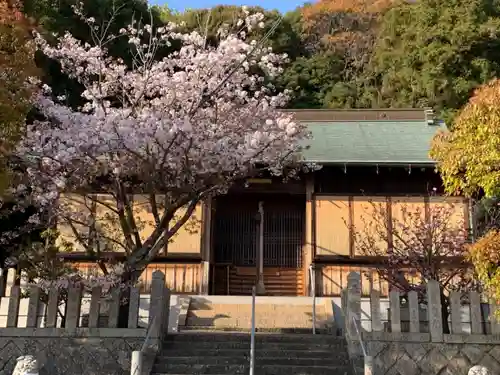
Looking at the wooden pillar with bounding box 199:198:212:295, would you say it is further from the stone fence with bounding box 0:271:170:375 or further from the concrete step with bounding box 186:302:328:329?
the stone fence with bounding box 0:271:170:375

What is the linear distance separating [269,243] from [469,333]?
7184mm

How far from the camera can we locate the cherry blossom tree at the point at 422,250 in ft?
33.9

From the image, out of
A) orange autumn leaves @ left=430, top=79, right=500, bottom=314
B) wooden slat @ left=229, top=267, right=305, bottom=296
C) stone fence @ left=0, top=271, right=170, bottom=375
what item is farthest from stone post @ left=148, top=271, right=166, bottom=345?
wooden slat @ left=229, top=267, right=305, bottom=296

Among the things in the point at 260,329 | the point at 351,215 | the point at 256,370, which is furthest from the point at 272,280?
the point at 256,370

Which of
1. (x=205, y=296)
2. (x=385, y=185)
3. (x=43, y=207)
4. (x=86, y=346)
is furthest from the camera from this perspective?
(x=385, y=185)

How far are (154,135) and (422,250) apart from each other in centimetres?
563

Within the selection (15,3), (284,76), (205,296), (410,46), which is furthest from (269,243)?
(284,76)

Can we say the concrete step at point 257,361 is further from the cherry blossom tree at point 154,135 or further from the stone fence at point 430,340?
the cherry blossom tree at point 154,135

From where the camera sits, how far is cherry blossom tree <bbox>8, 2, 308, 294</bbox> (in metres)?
9.18

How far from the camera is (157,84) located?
10055 mm

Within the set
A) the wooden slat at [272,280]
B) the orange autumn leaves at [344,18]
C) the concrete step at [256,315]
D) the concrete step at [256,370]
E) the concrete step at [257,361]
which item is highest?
the orange autumn leaves at [344,18]

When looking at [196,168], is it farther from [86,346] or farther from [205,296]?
[205,296]

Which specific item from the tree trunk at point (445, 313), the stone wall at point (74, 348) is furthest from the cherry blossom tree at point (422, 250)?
the stone wall at point (74, 348)

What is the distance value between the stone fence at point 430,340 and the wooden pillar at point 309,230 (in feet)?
17.1
